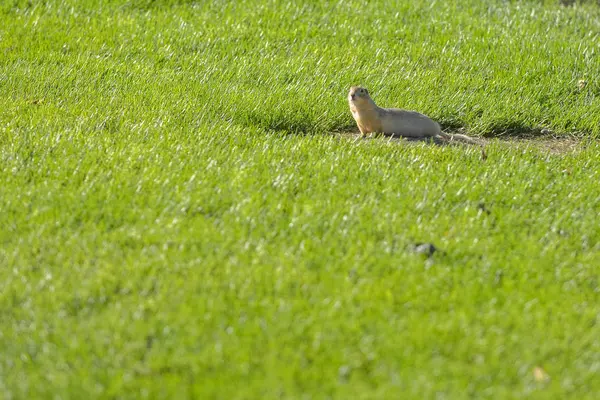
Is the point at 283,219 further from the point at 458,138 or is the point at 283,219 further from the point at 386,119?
the point at 458,138

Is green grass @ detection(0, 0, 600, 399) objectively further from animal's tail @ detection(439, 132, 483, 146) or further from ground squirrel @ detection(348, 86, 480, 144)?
animal's tail @ detection(439, 132, 483, 146)

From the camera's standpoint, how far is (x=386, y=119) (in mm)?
6340

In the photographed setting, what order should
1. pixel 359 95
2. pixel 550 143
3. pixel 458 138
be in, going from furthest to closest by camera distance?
pixel 550 143 < pixel 458 138 < pixel 359 95

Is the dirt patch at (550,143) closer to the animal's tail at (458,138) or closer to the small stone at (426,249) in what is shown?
the animal's tail at (458,138)

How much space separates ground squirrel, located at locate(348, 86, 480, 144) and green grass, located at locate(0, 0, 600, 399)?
0.21 m

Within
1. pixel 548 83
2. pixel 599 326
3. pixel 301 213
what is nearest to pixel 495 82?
pixel 548 83

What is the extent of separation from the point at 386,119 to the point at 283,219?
1.87m

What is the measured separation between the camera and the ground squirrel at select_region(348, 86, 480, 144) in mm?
6309

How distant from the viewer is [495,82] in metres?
7.48

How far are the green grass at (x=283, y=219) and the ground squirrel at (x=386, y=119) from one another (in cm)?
21

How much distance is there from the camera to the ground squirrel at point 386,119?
6.31m

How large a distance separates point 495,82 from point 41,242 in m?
4.34

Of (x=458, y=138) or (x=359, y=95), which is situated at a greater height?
(x=359, y=95)

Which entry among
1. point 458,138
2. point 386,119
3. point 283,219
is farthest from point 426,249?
point 458,138
